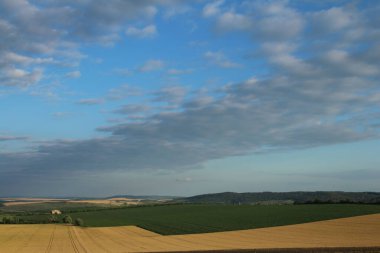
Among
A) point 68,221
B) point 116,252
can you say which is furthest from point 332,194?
point 116,252

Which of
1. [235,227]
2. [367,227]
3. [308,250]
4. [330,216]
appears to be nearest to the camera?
[308,250]

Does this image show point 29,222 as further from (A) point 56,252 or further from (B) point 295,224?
(A) point 56,252

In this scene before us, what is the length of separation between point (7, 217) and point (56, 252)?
60.8m

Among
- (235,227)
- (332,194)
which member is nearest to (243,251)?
(235,227)

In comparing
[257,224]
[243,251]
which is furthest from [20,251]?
[257,224]

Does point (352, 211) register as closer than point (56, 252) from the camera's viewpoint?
No

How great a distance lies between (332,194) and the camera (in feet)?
520

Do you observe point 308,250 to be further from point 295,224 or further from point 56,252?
point 295,224

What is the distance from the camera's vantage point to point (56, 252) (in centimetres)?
3466

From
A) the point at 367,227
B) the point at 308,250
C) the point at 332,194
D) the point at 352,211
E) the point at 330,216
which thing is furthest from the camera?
the point at 332,194

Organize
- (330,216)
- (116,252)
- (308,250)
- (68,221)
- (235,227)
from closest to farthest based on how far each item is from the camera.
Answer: (308,250) < (116,252) < (235,227) < (330,216) < (68,221)

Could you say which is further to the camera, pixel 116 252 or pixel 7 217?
pixel 7 217

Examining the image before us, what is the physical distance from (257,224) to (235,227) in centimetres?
437

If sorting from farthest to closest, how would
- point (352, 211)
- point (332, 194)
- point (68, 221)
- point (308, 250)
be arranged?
1. point (332, 194)
2. point (68, 221)
3. point (352, 211)
4. point (308, 250)
